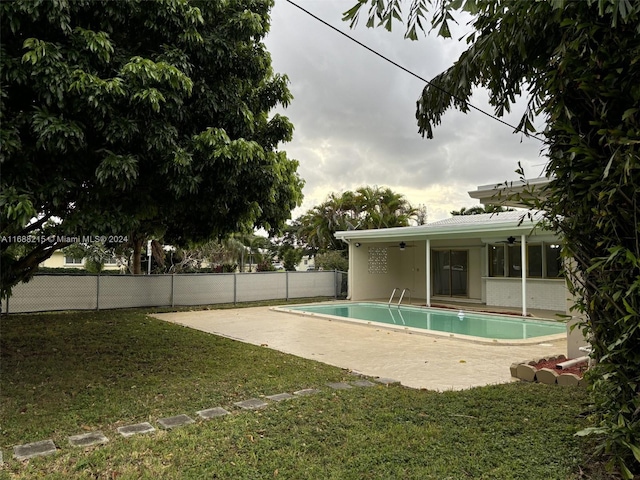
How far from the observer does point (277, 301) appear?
1869 centimetres

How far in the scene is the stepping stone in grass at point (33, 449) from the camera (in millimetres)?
3605

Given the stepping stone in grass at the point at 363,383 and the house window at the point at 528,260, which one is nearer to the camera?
the stepping stone in grass at the point at 363,383

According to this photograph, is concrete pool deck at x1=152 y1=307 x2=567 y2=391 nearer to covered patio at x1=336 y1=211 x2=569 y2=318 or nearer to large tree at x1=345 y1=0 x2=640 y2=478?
large tree at x1=345 y1=0 x2=640 y2=478

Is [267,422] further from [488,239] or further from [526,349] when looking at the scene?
[488,239]

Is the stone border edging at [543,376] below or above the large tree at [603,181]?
below

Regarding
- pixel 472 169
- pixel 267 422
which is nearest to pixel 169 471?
pixel 267 422

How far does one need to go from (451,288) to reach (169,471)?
Result: 681 inches

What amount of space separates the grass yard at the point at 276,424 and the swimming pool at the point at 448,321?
516 centimetres

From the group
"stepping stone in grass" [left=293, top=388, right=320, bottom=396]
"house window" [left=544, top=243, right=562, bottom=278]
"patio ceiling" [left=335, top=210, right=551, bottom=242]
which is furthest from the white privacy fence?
"stepping stone in grass" [left=293, top=388, right=320, bottom=396]

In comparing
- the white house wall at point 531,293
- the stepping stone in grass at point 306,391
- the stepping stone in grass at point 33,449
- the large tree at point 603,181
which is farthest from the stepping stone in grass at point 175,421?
the white house wall at point 531,293

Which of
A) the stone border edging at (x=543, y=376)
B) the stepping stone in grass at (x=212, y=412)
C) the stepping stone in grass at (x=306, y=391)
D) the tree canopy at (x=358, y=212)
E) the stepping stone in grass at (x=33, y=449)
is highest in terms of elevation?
the tree canopy at (x=358, y=212)

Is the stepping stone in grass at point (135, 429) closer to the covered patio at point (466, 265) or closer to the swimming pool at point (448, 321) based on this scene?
the swimming pool at point (448, 321)

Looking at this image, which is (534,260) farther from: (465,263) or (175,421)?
(175,421)

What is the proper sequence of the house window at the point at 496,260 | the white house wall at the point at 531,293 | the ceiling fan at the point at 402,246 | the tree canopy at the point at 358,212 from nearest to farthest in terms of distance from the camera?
1. the white house wall at the point at 531,293
2. the house window at the point at 496,260
3. the ceiling fan at the point at 402,246
4. the tree canopy at the point at 358,212
